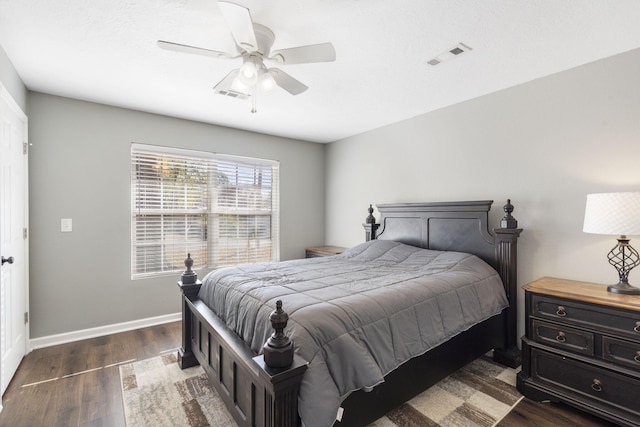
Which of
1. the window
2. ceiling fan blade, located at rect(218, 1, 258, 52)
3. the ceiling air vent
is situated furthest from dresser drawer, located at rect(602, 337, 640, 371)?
the window

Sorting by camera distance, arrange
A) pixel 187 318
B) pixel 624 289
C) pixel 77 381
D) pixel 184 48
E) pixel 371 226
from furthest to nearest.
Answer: pixel 371 226
pixel 187 318
pixel 77 381
pixel 624 289
pixel 184 48

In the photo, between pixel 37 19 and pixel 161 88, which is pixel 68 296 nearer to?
pixel 161 88

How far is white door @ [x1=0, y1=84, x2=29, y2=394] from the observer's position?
218 cm

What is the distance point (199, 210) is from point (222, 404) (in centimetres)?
245

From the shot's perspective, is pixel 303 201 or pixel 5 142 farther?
pixel 303 201

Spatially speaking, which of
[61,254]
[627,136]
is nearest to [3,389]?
[61,254]

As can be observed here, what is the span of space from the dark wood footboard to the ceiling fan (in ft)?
5.30

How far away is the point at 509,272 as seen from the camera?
2.63 meters

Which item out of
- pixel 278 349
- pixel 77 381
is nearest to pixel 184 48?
pixel 278 349

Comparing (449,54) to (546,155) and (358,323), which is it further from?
(358,323)

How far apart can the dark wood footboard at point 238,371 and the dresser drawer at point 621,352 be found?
1926mm

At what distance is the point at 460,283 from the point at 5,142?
11.7 feet

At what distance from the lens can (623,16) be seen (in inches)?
70.7

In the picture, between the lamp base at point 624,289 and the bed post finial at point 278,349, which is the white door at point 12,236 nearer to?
the bed post finial at point 278,349
